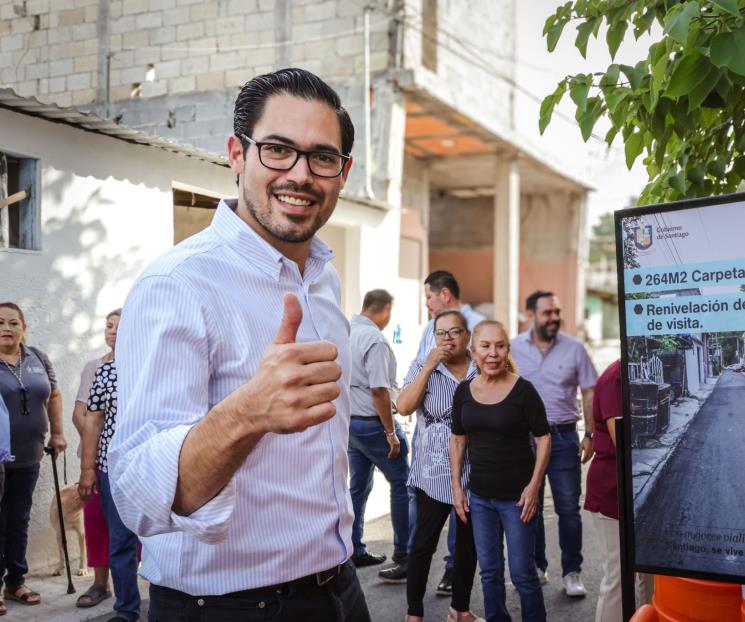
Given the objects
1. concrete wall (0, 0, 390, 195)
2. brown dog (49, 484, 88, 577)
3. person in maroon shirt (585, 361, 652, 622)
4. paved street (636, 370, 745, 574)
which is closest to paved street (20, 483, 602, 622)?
brown dog (49, 484, 88, 577)

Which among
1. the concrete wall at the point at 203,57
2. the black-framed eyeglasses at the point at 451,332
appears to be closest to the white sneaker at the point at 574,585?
the black-framed eyeglasses at the point at 451,332

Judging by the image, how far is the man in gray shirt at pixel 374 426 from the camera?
5.94 meters

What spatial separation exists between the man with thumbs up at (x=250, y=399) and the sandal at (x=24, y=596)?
3.94m

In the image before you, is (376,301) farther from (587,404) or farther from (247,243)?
(247,243)

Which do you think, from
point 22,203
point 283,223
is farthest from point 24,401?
point 283,223

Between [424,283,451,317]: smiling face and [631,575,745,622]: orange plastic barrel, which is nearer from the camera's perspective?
[631,575,745,622]: orange plastic barrel

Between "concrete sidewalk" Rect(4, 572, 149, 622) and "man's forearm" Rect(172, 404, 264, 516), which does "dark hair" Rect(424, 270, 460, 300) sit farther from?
"man's forearm" Rect(172, 404, 264, 516)

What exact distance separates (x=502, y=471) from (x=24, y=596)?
324 centimetres

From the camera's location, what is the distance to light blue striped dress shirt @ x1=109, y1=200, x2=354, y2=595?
1.48 m

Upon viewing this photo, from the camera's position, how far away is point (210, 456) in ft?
4.59

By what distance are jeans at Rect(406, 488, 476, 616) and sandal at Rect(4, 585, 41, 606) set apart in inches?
96.9

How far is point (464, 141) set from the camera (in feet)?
45.8

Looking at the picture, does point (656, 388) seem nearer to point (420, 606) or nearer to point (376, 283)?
point (420, 606)

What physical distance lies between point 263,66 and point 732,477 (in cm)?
969
